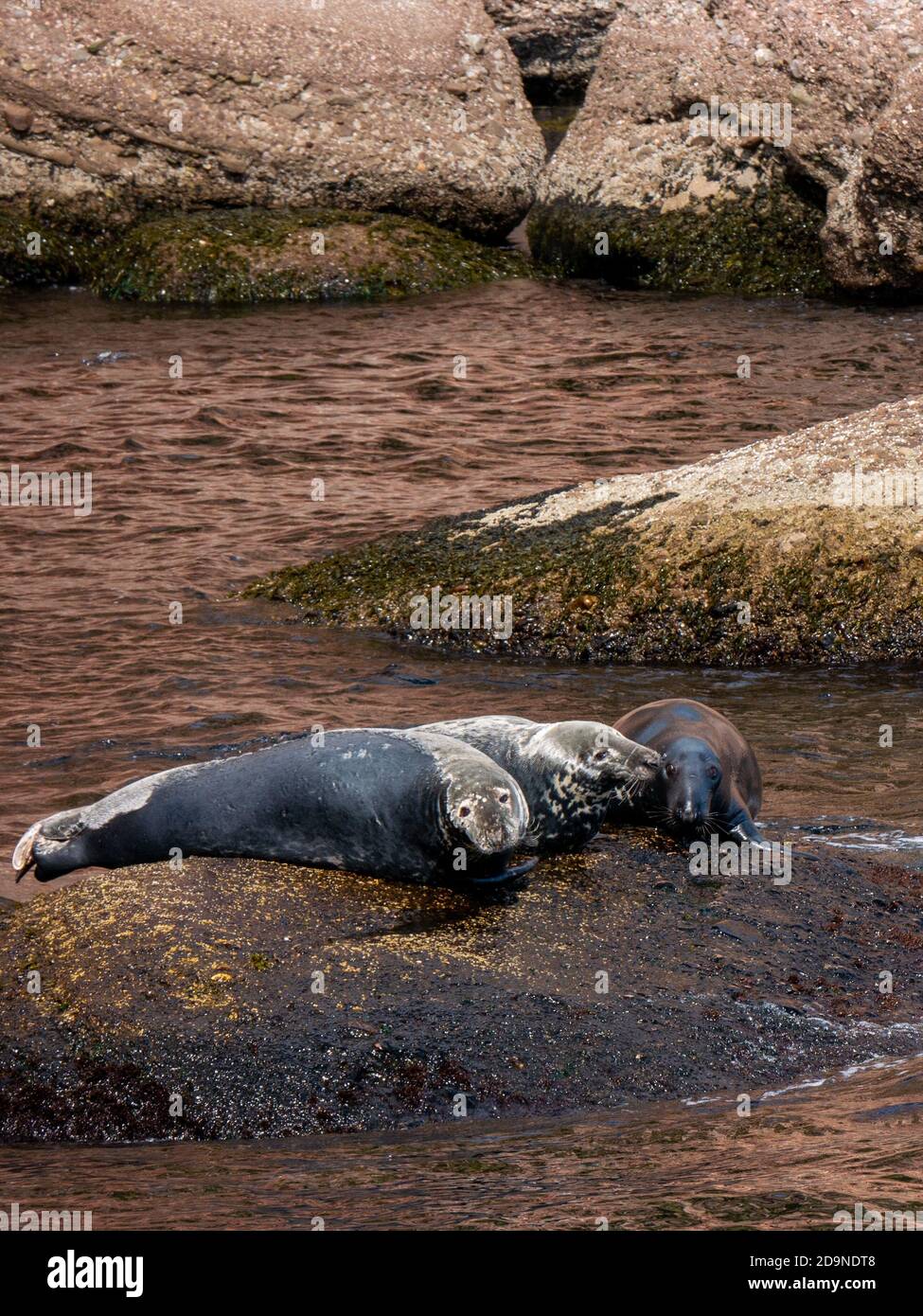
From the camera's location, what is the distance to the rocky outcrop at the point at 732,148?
43.4 ft

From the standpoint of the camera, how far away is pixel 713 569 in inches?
298

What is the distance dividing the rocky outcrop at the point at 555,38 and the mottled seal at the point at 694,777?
42.3 feet

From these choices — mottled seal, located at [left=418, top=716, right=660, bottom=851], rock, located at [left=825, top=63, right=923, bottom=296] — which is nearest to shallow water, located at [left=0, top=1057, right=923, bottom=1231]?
mottled seal, located at [left=418, top=716, right=660, bottom=851]

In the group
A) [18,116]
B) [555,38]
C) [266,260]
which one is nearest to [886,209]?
[266,260]

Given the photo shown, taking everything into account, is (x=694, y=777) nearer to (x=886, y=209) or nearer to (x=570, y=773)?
(x=570, y=773)

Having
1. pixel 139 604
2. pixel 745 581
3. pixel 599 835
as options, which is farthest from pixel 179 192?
pixel 599 835

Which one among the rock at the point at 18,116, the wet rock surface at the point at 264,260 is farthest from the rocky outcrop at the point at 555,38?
the rock at the point at 18,116

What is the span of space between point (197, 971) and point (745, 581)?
13.2 feet

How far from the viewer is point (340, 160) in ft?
46.2

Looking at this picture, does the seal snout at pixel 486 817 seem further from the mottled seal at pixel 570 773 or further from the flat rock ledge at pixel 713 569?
the flat rock ledge at pixel 713 569

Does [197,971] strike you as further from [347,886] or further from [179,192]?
[179,192]

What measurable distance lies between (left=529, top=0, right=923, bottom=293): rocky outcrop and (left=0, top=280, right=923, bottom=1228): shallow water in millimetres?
435

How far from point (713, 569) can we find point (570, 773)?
9.69ft

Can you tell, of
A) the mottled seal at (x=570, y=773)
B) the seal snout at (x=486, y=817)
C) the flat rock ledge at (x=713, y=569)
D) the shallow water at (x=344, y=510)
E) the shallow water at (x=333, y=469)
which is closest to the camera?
the seal snout at (x=486, y=817)
